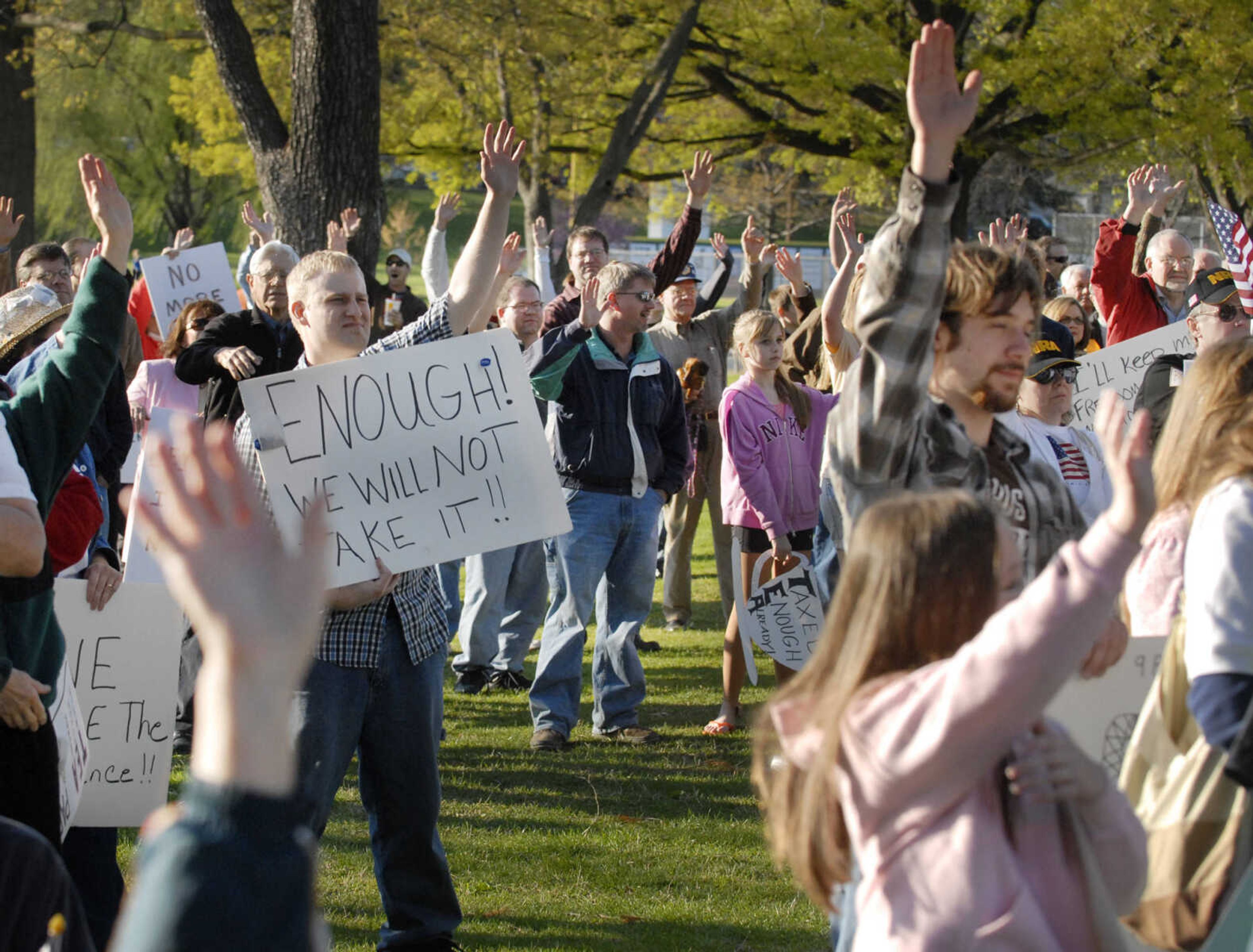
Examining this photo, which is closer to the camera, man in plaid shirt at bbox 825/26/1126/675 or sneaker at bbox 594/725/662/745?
man in plaid shirt at bbox 825/26/1126/675

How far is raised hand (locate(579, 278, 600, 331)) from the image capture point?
6809mm

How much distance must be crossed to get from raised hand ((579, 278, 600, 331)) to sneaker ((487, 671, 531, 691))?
2309mm

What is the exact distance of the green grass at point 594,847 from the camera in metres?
4.86

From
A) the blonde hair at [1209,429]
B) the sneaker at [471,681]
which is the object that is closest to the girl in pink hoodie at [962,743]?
the blonde hair at [1209,429]

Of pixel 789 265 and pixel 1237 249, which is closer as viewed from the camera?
pixel 789 265

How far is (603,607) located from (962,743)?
5112mm

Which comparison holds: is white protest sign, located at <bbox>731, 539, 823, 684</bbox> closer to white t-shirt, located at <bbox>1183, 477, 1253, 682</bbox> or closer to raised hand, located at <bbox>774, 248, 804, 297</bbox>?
raised hand, located at <bbox>774, 248, 804, 297</bbox>

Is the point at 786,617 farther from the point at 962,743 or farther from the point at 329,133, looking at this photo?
the point at 329,133

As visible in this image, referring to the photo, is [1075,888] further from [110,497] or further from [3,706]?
[110,497]

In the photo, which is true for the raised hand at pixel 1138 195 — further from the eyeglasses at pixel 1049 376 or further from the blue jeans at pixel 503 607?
the blue jeans at pixel 503 607

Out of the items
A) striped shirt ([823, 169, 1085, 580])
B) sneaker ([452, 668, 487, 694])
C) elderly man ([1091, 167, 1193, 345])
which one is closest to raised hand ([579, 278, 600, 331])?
sneaker ([452, 668, 487, 694])

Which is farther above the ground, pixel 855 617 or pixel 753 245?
pixel 753 245

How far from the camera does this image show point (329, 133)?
36.3 ft

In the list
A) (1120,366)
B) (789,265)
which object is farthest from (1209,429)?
(1120,366)
